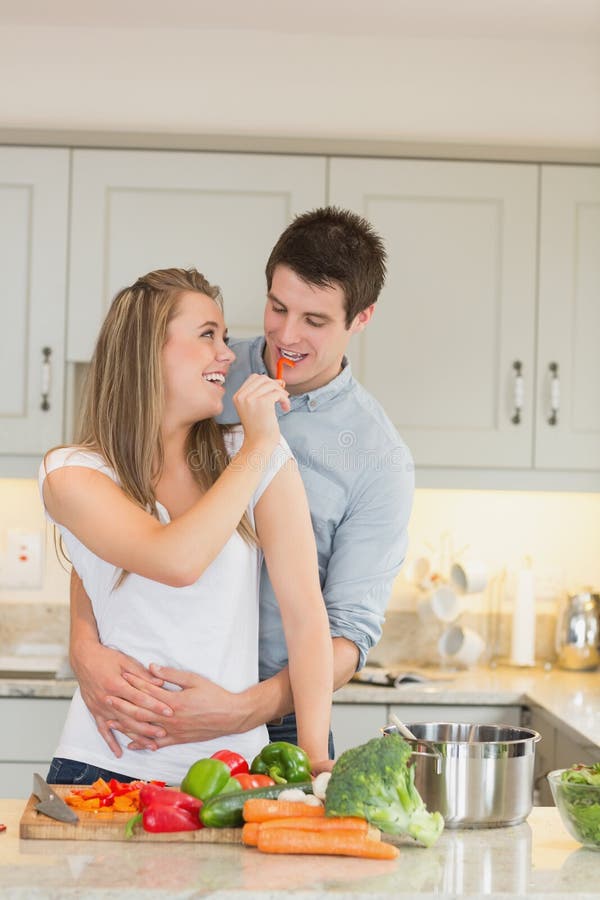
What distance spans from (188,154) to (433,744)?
2.21 meters

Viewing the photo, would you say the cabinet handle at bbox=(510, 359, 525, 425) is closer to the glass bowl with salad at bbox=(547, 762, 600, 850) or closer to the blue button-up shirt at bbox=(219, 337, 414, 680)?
the blue button-up shirt at bbox=(219, 337, 414, 680)

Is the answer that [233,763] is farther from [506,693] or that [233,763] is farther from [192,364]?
[506,693]

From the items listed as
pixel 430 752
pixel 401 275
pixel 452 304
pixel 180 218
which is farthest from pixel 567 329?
pixel 430 752

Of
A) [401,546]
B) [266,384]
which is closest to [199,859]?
[266,384]

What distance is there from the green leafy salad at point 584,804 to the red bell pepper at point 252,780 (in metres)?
0.39

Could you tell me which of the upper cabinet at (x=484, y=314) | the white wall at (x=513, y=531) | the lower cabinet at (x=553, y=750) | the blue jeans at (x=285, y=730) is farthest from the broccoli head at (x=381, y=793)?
the white wall at (x=513, y=531)

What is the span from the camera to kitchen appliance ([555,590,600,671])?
345 cm

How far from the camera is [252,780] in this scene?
151 cm

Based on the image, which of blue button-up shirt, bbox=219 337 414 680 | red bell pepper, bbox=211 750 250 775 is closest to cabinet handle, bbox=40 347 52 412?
blue button-up shirt, bbox=219 337 414 680

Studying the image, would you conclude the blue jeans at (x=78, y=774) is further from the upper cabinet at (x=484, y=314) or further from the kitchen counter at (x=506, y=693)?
the upper cabinet at (x=484, y=314)

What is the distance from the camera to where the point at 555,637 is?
3.60 meters

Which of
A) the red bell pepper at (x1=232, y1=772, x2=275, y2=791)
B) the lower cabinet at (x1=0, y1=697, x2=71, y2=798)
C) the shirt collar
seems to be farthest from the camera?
the lower cabinet at (x1=0, y1=697, x2=71, y2=798)

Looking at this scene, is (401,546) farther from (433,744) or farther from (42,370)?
(42,370)

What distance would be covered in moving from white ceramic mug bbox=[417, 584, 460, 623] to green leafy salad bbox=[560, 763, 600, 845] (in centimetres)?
201
